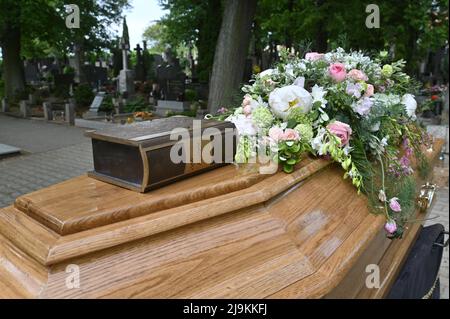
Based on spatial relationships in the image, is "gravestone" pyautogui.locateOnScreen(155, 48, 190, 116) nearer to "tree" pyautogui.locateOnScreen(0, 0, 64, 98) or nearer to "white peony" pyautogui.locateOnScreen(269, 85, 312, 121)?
"tree" pyautogui.locateOnScreen(0, 0, 64, 98)

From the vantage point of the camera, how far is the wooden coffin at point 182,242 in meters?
0.98

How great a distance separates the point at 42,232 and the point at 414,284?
5.91 feet

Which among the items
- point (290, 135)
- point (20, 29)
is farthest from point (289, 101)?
point (20, 29)

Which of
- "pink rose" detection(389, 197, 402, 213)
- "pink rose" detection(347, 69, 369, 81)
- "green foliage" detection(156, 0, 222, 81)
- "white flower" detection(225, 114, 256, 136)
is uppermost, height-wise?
"green foliage" detection(156, 0, 222, 81)

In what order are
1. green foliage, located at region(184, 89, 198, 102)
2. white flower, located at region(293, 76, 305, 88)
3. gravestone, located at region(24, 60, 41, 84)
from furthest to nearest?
gravestone, located at region(24, 60, 41, 84)
green foliage, located at region(184, 89, 198, 102)
white flower, located at region(293, 76, 305, 88)

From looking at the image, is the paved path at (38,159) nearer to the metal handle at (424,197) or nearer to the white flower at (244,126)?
the white flower at (244,126)

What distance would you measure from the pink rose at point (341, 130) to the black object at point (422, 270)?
0.78m

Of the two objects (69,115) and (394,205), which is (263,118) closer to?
(394,205)

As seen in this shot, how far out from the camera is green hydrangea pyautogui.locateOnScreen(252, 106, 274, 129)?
5.16 feet

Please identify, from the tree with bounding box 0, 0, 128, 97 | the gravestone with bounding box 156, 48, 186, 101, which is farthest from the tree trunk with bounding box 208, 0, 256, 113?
the gravestone with bounding box 156, 48, 186, 101

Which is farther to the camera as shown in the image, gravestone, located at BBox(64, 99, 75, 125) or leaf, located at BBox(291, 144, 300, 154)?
gravestone, located at BBox(64, 99, 75, 125)

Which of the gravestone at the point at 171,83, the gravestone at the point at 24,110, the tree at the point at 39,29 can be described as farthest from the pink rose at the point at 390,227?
the gravestone at the point at 171,83
